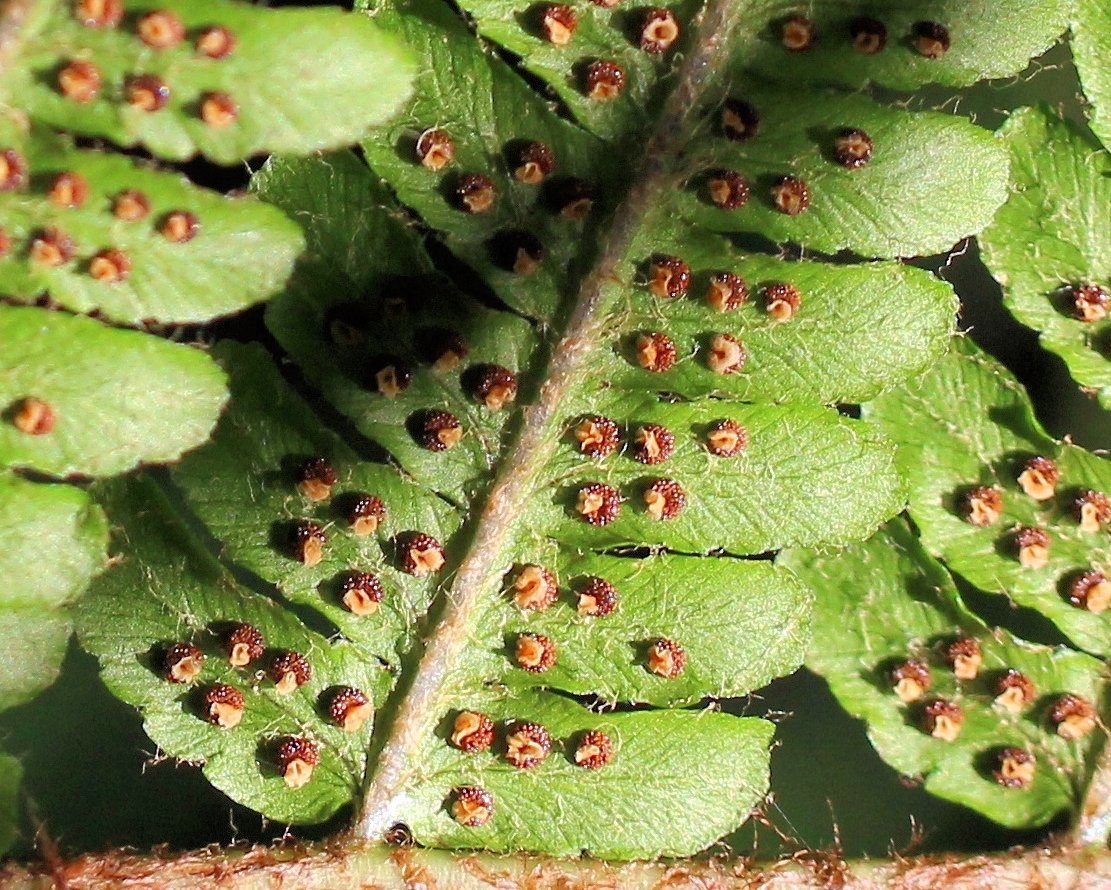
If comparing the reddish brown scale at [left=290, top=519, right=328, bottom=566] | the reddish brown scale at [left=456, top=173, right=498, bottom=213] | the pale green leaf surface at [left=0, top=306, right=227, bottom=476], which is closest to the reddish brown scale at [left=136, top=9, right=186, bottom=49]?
the pale green leaf surface at [left=0, top=306, right=227, bottom=476]

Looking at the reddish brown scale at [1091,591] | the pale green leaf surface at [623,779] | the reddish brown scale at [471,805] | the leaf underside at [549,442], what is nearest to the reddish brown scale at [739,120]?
the leaf underside at [549,442]

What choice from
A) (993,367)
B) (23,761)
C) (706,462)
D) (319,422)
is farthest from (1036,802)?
(23,761)

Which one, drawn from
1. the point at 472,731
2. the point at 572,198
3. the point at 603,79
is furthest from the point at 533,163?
the point at 472,731

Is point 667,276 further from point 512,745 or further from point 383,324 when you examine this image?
point 512,745

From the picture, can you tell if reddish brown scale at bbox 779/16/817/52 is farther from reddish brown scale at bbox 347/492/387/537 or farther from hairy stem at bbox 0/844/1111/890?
hairy stem at bbox 0/844/1111/890

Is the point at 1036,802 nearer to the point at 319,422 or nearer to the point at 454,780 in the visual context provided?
the point at 454,780

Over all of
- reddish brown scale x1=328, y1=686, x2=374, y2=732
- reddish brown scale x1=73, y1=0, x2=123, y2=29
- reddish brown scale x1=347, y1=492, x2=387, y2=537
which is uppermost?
reddish brown scale x1=73, y1=0, x2=123, y2=29
